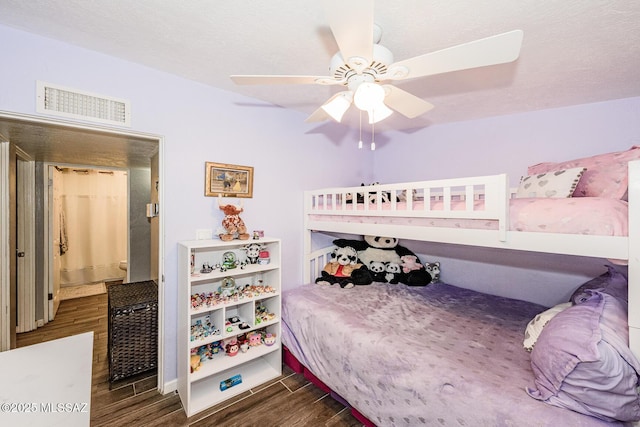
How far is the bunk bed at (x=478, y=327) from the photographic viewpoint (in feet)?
3.37

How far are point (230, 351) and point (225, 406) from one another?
351 millimetres

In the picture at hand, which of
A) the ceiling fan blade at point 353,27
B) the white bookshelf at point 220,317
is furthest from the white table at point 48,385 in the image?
the ceiling fan blade at point 353,27

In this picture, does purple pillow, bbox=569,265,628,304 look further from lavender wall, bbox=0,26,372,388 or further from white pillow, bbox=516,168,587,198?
lavender wall, bbox=0,26,372,388

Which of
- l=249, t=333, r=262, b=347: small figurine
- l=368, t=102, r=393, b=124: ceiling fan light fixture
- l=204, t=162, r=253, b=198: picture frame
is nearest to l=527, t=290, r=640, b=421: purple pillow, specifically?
l=368, t=102, r=393, b=124: ceiling fan light fixture

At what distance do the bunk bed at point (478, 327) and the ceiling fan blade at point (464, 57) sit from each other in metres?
0.61

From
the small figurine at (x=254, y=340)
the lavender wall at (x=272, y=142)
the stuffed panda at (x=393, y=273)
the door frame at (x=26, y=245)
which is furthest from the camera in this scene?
the stuffed panda at (x=393, y=273)

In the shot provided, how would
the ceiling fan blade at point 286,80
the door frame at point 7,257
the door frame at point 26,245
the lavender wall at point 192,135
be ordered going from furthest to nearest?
the door frame at point 26,245
the door frame at point 7,257
the lavender wall at point 192,135
the ceiling fan blade at point 286,80

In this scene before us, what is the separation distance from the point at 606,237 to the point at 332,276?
2.05 metres

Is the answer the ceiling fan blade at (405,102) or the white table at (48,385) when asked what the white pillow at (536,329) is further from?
the white table at (48,385)

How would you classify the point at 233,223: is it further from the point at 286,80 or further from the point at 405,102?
the point at 405,102

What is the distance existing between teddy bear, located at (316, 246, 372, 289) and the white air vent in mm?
2137

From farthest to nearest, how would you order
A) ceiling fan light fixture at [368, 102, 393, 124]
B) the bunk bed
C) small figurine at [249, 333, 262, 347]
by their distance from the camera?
small figurine at [249, 333, 262, 347], ceiling fan light fixture at [368, 102, 393, 124], the bunk bed

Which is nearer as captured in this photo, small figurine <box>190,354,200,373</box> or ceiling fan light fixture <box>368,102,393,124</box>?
ceiling fan light fixture <box>368,102,393,124</box>

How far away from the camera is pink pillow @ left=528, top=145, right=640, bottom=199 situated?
145 cm
